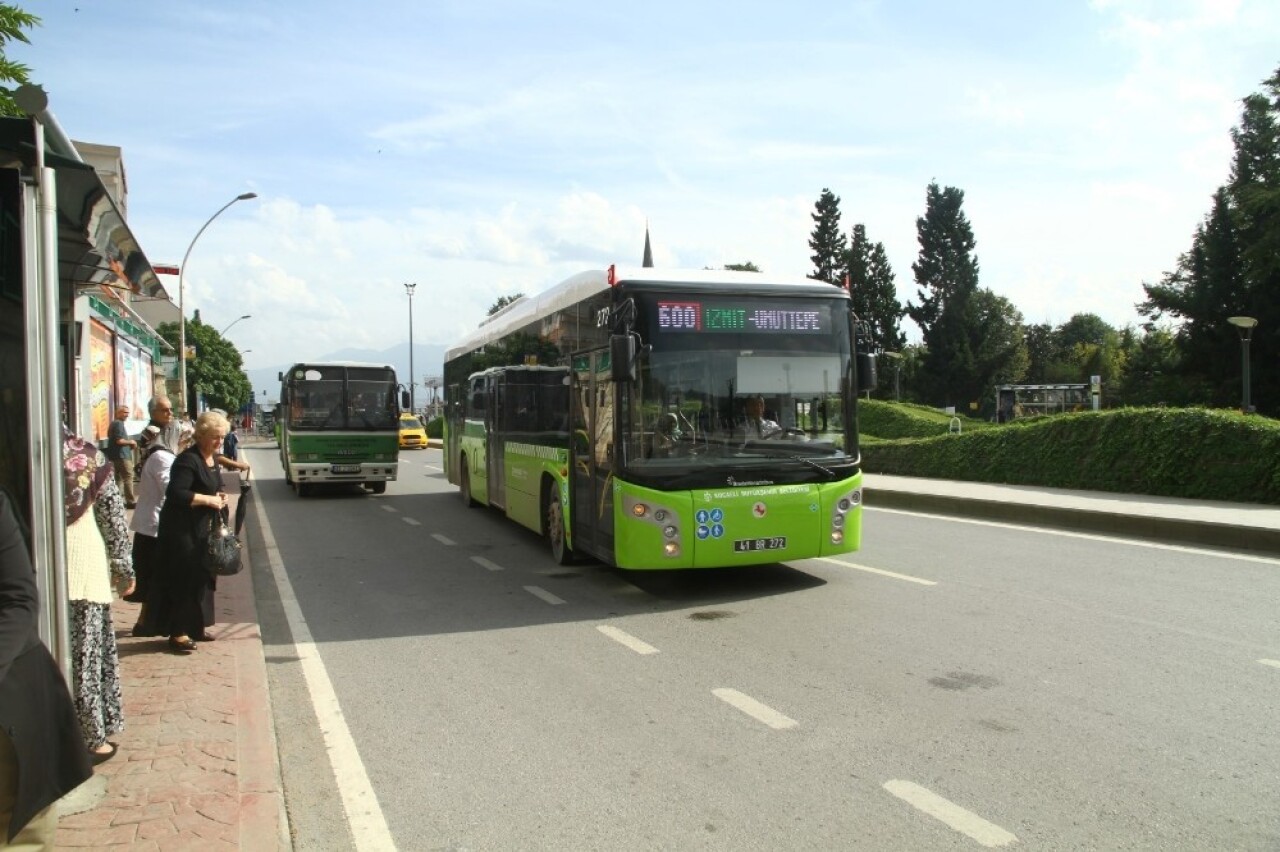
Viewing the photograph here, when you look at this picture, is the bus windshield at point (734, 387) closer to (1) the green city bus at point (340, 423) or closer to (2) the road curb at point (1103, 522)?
(2) the road curb at point (1103, 522)

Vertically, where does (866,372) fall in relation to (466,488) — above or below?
above

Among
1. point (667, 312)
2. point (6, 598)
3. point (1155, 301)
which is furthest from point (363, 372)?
point (1155, 301)

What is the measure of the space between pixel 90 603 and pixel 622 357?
179 inches

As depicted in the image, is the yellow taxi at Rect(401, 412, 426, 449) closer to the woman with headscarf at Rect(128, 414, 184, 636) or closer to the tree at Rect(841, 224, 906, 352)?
the woman with headscarf at Rect(128, 414, 184, 636)

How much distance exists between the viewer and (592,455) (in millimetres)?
9664

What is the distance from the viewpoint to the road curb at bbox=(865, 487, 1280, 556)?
38.3ft

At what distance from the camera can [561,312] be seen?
1102cm

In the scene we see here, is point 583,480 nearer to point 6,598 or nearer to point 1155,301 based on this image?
point 6,598

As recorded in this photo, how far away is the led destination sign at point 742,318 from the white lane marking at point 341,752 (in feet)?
13.2

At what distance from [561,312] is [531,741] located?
6.40 m

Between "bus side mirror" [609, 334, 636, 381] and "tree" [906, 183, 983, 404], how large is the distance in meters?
74.5

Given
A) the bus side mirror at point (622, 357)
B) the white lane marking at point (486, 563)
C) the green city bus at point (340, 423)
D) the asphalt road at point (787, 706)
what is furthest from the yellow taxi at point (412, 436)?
the bus side mirror at point (622, 357)

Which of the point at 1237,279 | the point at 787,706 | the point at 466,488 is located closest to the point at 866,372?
the point at 787,706

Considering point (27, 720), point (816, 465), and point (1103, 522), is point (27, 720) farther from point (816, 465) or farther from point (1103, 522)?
point (1103, 522)
